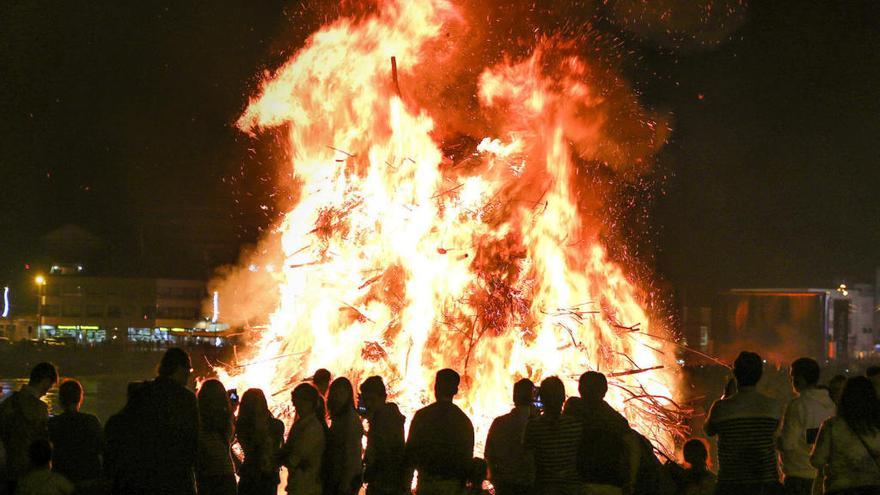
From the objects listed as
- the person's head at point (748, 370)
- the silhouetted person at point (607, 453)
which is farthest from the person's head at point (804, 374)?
the silhouetted person at point (607, 453)

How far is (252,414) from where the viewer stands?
23.9 ft

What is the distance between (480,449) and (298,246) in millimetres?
3887

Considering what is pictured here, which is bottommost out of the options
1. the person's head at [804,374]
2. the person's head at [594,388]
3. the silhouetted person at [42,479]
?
the silhouetted person at [42,479]

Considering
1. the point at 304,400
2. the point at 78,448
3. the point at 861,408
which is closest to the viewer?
the point at 861,408

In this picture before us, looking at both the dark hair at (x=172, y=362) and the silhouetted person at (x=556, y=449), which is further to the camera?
the silhouetted person at (x=556, y=449)

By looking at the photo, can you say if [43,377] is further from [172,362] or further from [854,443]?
[854,443]

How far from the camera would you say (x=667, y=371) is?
1343cm

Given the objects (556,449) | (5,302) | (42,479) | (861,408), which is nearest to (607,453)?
(556,449)

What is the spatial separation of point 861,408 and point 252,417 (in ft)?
14.4

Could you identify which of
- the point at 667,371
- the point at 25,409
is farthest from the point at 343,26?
the point at 25,409

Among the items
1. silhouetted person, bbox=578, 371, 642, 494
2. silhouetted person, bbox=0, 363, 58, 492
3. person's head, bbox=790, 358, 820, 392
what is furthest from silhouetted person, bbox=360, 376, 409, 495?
person's head, bbox=790, 358, 820, 392

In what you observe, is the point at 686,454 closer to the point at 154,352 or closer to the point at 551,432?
the point at 551,432

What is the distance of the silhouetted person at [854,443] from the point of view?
5.72 m

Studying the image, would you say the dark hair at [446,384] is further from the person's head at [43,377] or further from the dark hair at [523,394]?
the person's head at [43,377]
